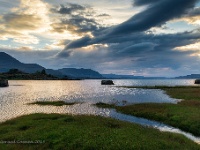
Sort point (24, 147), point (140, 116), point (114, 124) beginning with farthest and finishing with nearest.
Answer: point (140, 116) → point (114, 124) → point (24, 147)

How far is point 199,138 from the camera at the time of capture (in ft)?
118

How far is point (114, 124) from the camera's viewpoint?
39719 millimetres

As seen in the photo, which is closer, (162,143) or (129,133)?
(162,143)

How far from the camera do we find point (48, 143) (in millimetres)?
28703

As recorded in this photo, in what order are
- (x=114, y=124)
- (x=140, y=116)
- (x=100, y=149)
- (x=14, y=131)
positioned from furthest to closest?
(x=140, y=116) → (x=114, y=124) → (x=14, y=131) → (x=100, y=149)

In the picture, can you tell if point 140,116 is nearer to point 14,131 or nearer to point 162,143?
point 162,143

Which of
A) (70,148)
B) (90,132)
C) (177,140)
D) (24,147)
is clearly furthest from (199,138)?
(24,147)

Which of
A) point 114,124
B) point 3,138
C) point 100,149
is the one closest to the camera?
point 100,149

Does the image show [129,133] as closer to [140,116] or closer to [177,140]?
[177,140]

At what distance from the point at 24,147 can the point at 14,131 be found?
8.36 m

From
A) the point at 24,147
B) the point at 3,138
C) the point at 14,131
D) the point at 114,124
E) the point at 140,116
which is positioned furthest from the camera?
A: the point at 140,116

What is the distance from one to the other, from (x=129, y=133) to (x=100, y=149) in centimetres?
765

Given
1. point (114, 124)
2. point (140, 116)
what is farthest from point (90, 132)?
point (140, 116)

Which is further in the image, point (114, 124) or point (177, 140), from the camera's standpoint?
point (114, 124)
